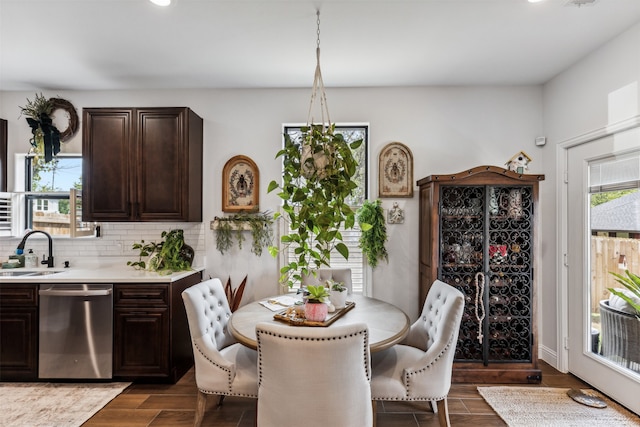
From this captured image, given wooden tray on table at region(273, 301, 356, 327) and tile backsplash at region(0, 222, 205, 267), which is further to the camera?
tile backsplash at region(0, 222, 205, 267)

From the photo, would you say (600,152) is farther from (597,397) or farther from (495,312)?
(597,397)

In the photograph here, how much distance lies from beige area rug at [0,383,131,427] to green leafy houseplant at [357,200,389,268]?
243 cm

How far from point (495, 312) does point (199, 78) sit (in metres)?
3.51

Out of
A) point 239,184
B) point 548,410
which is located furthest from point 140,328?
point 548,410

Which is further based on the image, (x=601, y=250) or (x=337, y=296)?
(x=601, y=250)

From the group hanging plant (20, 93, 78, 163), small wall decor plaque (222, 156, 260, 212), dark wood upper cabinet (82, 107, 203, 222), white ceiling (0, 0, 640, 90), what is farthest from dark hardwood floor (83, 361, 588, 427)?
white ceiling (0, 0, 640, 90)

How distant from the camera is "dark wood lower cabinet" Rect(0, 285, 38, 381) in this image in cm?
289

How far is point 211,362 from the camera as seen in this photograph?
206cm

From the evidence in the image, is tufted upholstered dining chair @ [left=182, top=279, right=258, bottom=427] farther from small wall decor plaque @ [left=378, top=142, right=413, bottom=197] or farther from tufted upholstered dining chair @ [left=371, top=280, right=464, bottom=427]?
small wall decor plaque @ [left=378, top=142, right=413, bottom=197]

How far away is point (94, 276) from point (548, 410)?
375 centimetres

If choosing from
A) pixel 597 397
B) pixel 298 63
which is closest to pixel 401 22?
pixel 298 63

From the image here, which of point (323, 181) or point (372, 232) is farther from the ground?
point (323, 181)

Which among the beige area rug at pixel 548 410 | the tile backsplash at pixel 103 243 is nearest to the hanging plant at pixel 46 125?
the tile backsplash at pixel 103 243

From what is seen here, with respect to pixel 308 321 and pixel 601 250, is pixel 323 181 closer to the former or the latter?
pixel 308 321
